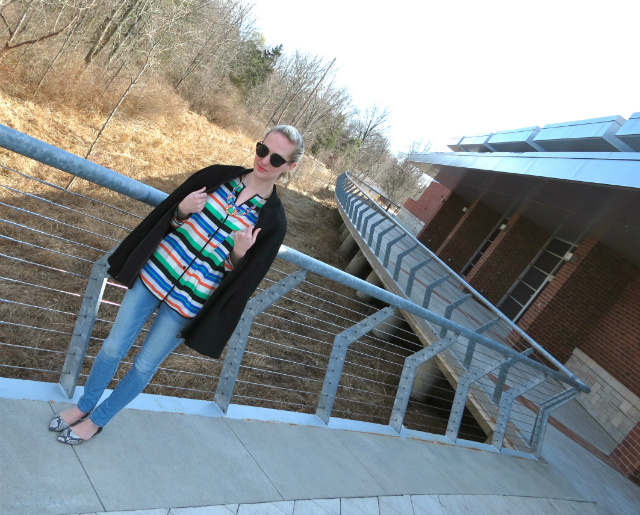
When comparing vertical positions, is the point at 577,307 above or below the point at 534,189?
below

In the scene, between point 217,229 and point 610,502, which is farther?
point 610,502

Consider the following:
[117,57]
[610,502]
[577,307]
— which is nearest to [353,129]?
[117,57]

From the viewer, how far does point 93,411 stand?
2.17 metres

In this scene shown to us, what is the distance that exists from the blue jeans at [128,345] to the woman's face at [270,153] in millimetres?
714

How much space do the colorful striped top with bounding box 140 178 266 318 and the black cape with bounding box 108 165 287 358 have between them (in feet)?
0.17

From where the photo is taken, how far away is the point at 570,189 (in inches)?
348

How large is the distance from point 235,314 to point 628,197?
7.44 meters

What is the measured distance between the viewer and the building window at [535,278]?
1435 centimetres

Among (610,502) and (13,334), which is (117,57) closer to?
(13,334)

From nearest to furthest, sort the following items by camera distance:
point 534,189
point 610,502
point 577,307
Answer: point 610,502
point 534,189
point 577,307

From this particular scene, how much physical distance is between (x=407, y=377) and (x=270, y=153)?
106 inches

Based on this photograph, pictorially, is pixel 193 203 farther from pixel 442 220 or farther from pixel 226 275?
pixel 442 220

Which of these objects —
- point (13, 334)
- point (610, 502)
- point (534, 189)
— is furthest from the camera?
point (534, 189)

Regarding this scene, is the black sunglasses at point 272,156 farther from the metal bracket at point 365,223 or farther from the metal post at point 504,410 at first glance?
the metal bracket at point 365,223
